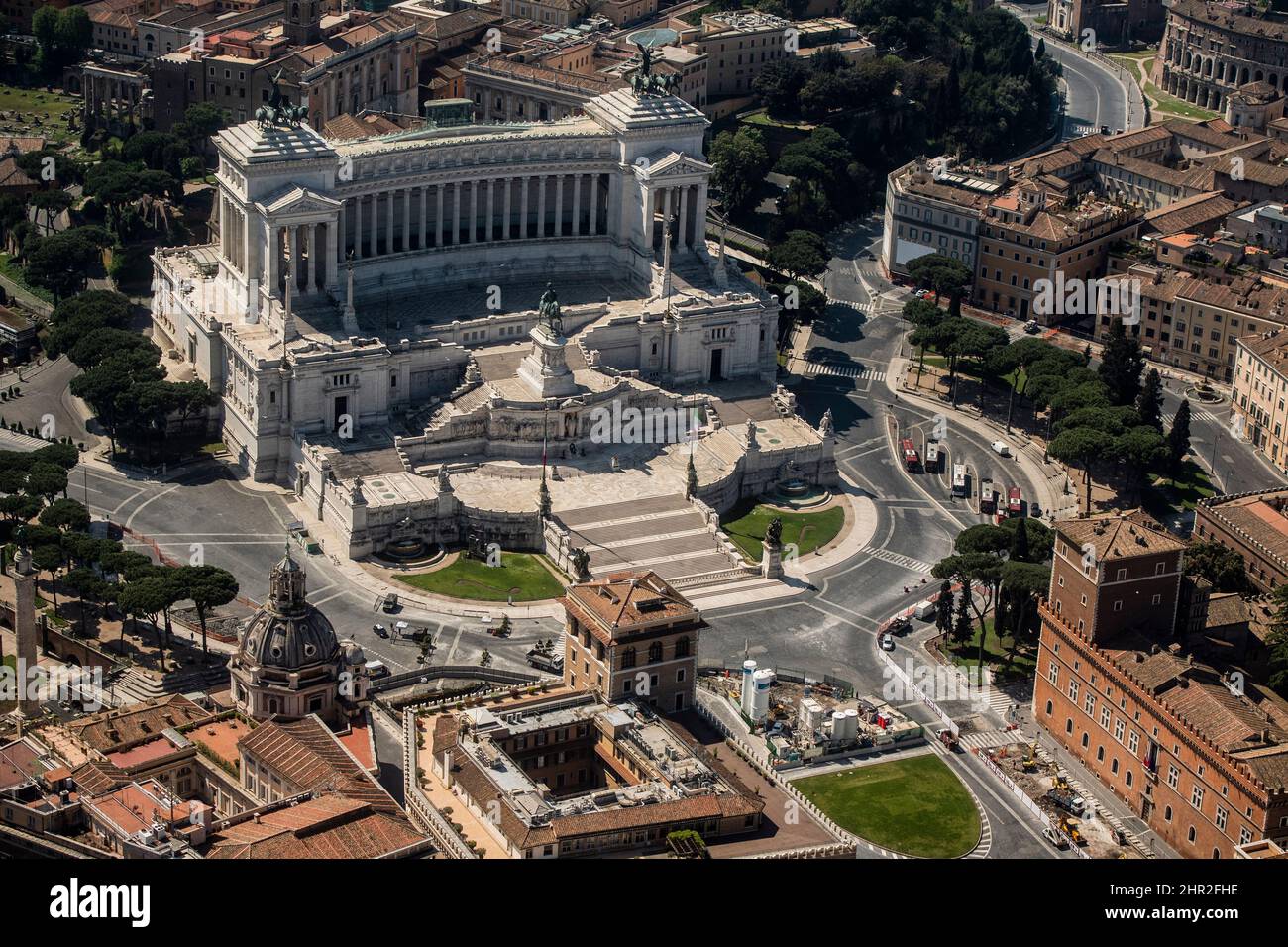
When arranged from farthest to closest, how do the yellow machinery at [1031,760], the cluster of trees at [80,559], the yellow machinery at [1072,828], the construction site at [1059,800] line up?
1. the cluster of trees at [80,559]
2. the yellow machinery at [1031,760]
3. the yellow machinery at [1072,828]
4. the construction site at [1059,800]

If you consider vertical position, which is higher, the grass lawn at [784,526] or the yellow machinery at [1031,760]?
the grass lawn at [784,526]

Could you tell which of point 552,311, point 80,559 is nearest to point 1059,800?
point 552,311

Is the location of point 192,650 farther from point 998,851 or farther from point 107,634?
point 998,851

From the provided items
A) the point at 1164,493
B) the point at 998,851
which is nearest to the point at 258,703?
the point at 998,851

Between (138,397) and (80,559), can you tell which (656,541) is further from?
(138,397)

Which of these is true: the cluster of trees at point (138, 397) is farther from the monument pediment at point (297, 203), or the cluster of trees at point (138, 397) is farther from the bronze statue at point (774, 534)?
the bronze statue at point (774, 534)

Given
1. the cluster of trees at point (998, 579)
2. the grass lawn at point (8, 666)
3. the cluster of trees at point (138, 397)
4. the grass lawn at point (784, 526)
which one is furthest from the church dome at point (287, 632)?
the cluster of trees at point (998, 579)

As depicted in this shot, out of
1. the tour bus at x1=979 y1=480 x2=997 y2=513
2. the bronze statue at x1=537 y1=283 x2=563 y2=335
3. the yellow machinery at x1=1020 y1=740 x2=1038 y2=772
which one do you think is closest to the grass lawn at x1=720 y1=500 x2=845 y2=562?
the tour bus at x1=979 y1=480 x2=997 y2=513
